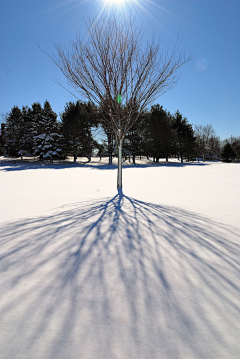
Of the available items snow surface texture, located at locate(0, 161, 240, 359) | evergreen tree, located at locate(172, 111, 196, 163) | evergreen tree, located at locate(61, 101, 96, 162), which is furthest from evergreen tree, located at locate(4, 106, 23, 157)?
snow surface texture, located at locate(0, 161, 240, 359)

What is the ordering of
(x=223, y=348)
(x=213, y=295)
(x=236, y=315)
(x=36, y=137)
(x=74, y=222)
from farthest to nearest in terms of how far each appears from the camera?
(x=36, y=137) → (x=74, y=222) → (x=213, y=295) → (x=236, y=315) → (x=223, y=348)

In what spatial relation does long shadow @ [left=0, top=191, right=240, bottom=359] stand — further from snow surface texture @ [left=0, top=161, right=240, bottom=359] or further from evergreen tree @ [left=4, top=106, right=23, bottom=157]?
evergreen tree @ [left=4, top=106, right=23, bottom=157]

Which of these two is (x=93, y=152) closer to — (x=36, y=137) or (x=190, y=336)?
(x=36, y=137)

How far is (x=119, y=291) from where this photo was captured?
2.09 m

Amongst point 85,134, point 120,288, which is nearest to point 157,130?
point 85,134

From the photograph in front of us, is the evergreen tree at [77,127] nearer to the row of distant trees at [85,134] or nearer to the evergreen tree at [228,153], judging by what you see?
the row of distant trees at [85,134]

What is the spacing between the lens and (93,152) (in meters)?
34.3

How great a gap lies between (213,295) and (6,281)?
2320mm

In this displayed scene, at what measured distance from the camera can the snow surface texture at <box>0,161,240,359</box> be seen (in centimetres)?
150

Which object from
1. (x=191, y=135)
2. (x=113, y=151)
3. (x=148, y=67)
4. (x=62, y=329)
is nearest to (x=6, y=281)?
(x=62, y=329)

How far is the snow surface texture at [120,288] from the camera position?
1500 millimetres

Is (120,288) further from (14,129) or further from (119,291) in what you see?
(14,129)

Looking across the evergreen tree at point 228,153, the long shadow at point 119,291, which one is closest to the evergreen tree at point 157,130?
the evergreen tree at point 228,153

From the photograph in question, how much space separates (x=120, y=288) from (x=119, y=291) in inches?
1.9
